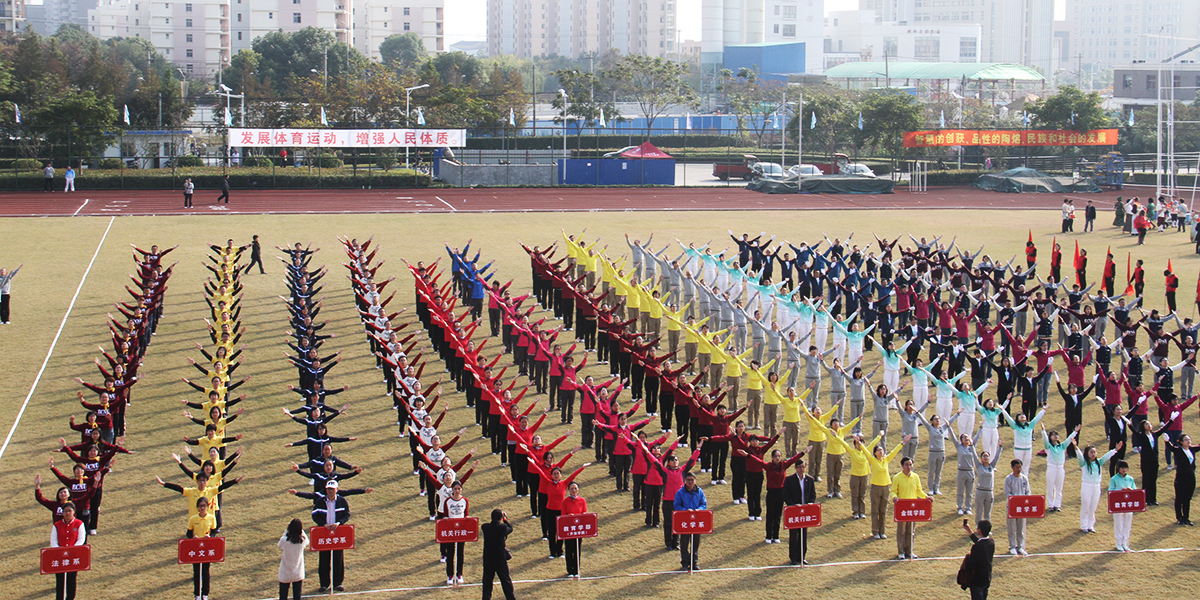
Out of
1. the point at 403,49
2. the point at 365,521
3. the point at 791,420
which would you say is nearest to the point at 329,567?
the point at 365,521

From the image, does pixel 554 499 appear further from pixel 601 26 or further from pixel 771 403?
pixel 601 26

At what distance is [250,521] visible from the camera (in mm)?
13062

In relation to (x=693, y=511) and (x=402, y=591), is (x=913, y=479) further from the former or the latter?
(x=402, y=591)

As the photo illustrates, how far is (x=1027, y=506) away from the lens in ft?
39.1

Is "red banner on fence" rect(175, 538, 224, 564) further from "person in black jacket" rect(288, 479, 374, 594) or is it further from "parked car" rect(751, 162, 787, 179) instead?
"parked car" rect(751, 162, 787, 179)

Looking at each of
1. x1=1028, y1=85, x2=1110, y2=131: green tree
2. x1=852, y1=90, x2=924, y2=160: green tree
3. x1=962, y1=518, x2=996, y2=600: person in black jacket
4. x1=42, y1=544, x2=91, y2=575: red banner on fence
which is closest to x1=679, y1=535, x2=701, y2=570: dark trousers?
x1=962, y1=518, x2=996, y2=600: person in black jacket

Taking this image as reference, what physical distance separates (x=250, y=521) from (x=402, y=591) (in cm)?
275

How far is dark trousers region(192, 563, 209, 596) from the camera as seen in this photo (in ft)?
35.6

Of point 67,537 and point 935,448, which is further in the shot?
point 935,448

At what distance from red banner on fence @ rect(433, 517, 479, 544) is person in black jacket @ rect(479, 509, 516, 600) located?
138 millimetres

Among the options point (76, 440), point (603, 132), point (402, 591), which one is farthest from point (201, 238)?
point (603, 132)

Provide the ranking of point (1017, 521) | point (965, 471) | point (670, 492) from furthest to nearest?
1. point (965, 471)
2. point (670, 492)
3. point (1017, 521)

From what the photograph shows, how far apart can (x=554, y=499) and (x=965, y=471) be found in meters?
4.96

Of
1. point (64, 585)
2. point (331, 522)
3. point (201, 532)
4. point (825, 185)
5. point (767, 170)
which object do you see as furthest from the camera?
point (767, 170)
